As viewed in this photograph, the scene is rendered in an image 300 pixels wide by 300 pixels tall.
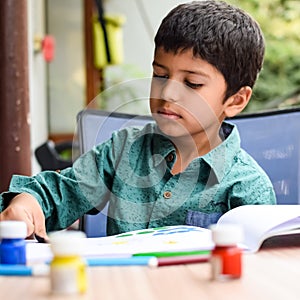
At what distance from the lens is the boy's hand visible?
0.98 m

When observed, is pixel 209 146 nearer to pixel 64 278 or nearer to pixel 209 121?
pixel 209 121

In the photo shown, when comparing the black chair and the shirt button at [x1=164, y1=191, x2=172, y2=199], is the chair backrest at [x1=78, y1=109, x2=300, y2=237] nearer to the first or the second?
the shirt button at [x1=164, y1=191, x2=172, y2=199]

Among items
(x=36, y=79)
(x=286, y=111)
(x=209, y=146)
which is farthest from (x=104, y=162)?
(x=36, y=79)

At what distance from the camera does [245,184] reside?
3.83 ft

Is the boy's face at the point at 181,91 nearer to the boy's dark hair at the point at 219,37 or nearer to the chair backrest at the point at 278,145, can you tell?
the boy's dark hair at the point at 219,37

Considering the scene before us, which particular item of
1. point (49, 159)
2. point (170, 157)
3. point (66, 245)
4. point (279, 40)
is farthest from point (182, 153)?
point (279, 40)

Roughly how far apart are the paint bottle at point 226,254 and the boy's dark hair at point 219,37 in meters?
0.60

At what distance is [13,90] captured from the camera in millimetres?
1924

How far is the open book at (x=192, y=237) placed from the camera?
796 millimetres

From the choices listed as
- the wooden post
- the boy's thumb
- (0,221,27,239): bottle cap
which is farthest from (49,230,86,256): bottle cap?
the wooden post

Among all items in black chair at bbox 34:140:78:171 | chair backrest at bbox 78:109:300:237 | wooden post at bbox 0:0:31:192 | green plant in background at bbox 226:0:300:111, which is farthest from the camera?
green plant in background at bbox 226:0:300:111

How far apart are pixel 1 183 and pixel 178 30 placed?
3.02 ft

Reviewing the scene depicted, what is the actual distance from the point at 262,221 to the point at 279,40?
6444 millimetres

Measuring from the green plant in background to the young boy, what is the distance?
18.9ft
